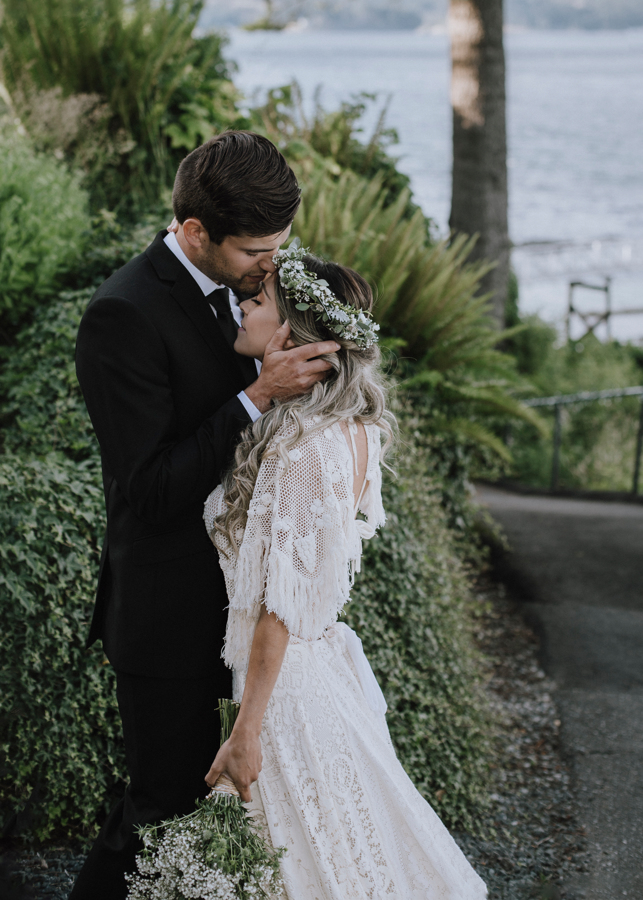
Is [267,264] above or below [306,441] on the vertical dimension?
above

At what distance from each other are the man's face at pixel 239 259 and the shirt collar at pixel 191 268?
0.06 feet

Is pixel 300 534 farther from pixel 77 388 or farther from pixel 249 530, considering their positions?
pixel 77 388

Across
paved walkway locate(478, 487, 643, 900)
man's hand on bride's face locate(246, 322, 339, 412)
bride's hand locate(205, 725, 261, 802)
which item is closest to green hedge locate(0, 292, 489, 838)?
paved walkway locate(478, 487, 643, 900)

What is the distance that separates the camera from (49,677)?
2.78 m

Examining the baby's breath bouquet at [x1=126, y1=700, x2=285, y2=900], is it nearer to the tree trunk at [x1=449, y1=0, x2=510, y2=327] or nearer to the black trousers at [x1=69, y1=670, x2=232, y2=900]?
the black trousers at [x1=69, y1=670, x2=232, y2=900]

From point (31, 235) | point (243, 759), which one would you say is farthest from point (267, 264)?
point (31, 235)

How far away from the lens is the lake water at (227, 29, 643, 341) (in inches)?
517

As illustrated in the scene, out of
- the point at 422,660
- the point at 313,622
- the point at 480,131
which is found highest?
the point at 480,131

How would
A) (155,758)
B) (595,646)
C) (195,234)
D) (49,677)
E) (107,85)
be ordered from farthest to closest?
1. (107,85)
2. (595,646)
3. (49,677)
4. (155,758)
5. (195,234)

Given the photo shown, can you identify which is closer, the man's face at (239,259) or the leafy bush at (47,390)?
the man's face at (239,259)

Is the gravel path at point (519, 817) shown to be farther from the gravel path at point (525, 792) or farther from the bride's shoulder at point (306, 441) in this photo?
the bride's shoulder at point (306, 441)

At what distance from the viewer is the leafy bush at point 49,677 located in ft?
8.93

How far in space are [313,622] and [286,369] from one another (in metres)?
0.64

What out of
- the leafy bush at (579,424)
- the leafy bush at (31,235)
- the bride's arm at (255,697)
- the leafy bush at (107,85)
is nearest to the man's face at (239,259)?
the bride's arm at (255,697)
